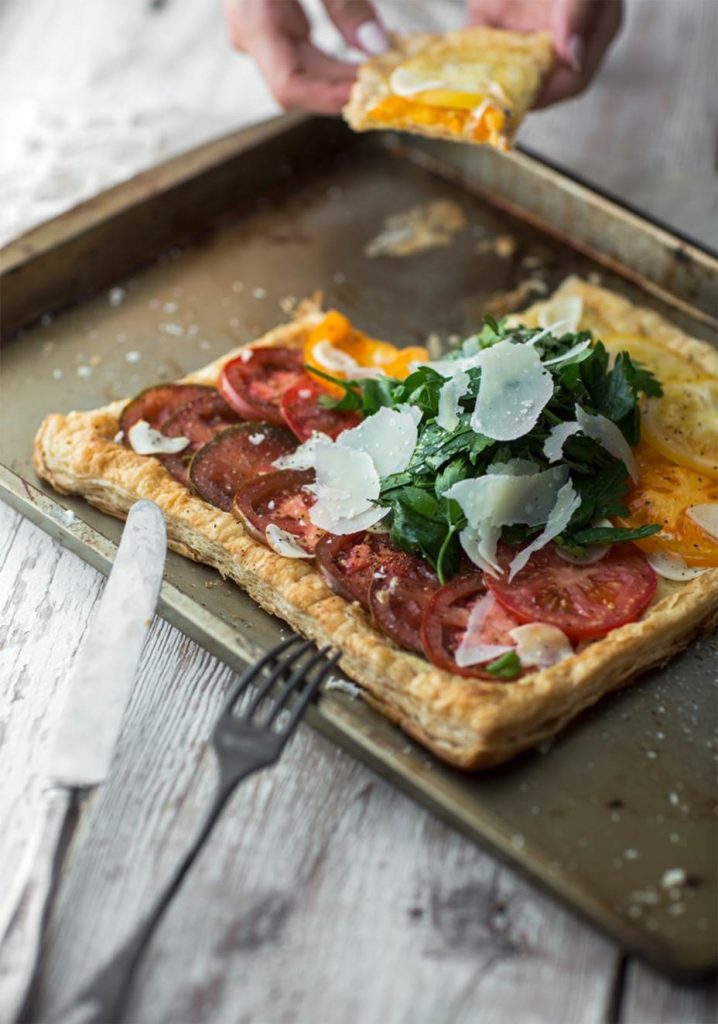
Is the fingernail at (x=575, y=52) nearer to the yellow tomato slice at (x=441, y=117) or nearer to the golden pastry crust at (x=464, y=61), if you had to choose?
the golden pastry crust at (x=464, y=61)

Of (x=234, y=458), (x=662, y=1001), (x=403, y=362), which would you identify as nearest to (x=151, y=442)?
(x=234, y=458)

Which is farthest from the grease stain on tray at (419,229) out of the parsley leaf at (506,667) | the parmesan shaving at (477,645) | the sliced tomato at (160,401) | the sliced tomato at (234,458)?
the parsley leaf at (506,667)

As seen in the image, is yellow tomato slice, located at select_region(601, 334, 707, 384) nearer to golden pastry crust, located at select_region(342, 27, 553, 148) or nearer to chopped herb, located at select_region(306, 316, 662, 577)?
chopped herb, located at select_region(306, 316, 662, 577)

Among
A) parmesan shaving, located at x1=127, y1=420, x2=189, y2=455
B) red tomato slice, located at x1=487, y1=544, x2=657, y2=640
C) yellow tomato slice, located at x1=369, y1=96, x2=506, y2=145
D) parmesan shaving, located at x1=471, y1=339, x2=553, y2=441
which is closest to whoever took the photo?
red tomato slice, located at x1=487, y1=544, x2=657, y2=640

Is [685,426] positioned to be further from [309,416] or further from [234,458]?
[234,458]

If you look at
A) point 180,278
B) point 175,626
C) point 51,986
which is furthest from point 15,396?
point 51,986

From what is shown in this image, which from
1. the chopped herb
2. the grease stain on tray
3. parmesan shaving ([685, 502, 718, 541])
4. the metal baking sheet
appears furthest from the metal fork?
the grease stain on tray
